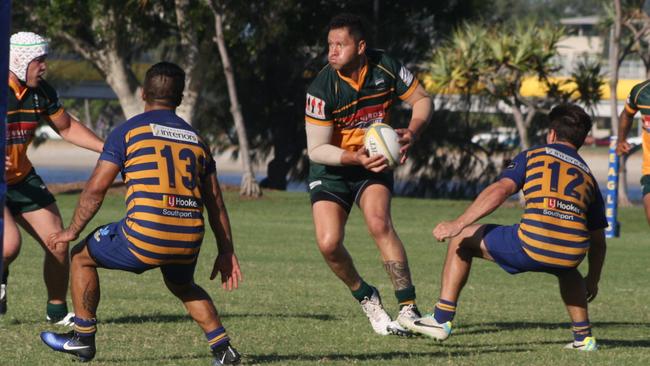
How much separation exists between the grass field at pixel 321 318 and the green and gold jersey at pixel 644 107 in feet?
4.52

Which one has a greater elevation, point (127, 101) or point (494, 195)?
point (494, 195)

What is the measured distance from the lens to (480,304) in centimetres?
1161

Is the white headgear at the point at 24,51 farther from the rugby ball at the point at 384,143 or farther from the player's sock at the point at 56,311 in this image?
the rugby ball at the point at 384,143

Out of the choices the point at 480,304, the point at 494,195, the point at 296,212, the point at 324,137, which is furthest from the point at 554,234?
the point at 296,212

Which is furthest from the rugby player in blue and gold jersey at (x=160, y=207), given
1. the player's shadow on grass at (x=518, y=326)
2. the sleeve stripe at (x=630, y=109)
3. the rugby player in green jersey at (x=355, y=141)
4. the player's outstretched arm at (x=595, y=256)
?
the sleeve stripe at (x=630, y=109)

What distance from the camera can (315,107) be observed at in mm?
8695

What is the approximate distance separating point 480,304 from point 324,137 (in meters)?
3.61

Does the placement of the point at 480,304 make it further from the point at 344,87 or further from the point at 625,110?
the point at 344,87

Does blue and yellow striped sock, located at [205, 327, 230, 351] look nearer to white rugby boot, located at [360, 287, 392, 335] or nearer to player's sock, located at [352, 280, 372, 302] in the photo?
white rugby boot, located at [360, 287, 392, 335]

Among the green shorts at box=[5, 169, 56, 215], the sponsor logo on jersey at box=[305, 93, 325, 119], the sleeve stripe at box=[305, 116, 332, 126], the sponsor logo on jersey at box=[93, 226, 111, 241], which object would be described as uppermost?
the sponsor logo on jersey at box=[305, 93, 325, 119]

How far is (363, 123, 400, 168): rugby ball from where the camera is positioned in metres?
8.14

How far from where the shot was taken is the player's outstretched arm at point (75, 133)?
8.66 m

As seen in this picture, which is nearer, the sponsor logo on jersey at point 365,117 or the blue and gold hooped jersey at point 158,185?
the blue and gold hooped jersey at point 158,185

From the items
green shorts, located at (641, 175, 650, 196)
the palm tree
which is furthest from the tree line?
green shorts, located at (641, 175, 650, 196)
